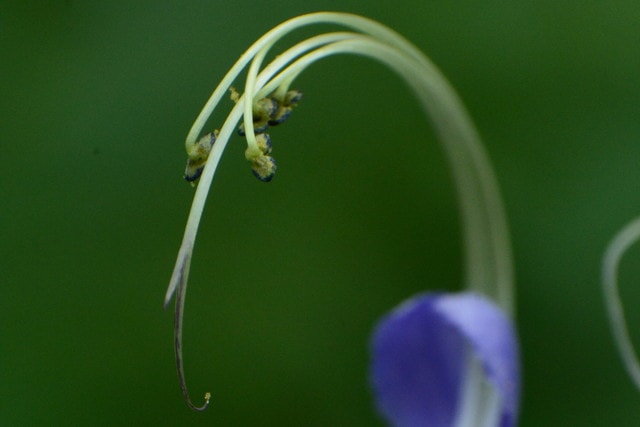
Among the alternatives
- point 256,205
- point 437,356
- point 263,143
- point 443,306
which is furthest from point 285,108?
point 256,205

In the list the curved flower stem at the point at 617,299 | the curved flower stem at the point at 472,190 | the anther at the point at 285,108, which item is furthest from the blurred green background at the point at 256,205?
the anther at the point at 285,108

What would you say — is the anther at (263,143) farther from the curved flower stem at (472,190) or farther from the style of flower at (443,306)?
the curved flower stem at (472,190)

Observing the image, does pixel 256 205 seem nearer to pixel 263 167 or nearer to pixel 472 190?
pixel 472 190

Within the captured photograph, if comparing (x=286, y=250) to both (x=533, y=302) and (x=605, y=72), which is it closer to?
(x=533, y=302)

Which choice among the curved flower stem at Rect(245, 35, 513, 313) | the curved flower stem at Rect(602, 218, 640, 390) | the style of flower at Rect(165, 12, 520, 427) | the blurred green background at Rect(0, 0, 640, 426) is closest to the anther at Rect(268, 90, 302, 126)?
the style of flower at Rect(165, 12, 520, 427)

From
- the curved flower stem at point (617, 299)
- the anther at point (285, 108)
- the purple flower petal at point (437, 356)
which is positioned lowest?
the purple flower petal at point (437, 356)

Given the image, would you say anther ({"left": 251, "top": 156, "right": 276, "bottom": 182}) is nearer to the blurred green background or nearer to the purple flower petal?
the purple flower petal

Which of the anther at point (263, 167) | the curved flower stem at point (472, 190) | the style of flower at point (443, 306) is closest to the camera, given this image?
the anther at point (263, 167)

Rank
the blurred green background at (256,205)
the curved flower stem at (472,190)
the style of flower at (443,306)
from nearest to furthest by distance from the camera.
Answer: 1. the style of flower at (443,306)
2. the curved flower stem at (472,190)
3. the blurred green background at (256,205)
